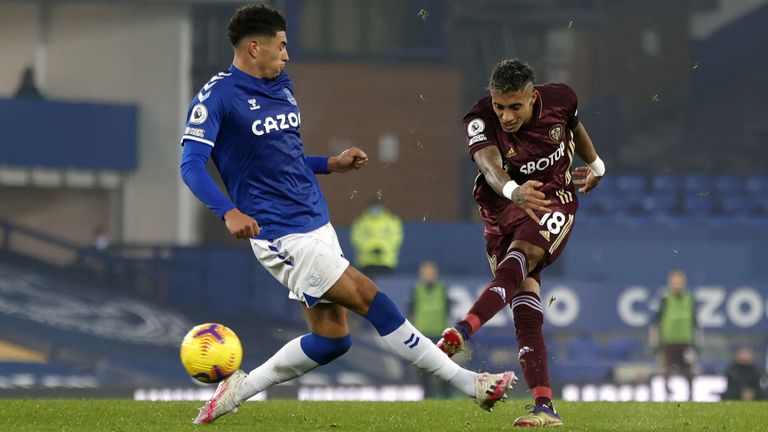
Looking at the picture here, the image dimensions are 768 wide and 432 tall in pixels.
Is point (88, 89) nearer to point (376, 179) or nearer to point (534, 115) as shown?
point (376, 179)

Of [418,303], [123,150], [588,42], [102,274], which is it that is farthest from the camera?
[588,42]

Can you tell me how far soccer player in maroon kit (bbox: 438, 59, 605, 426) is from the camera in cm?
696

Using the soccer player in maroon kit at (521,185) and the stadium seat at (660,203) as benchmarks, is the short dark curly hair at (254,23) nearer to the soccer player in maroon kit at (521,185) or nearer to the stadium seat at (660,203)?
the soccer player in maroon kit at (521,185)

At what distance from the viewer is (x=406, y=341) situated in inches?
270

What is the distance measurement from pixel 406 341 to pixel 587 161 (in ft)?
5.43

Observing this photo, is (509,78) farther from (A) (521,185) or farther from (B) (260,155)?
(B) (260,155)

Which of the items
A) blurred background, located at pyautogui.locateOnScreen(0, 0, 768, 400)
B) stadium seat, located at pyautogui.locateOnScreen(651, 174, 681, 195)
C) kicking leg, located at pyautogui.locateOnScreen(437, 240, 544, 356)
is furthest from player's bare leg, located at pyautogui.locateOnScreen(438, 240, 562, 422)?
stadium seat, located at pyautogui.locateOnScreen(651, 174, 681, 195)

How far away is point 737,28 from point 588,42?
120 inches

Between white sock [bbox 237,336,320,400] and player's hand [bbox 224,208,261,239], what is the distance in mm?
929

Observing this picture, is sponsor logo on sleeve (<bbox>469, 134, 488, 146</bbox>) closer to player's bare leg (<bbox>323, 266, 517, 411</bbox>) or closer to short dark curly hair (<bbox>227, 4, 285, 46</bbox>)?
player's bare leg (<bbox>323, 266, 517, 411</bbox>)

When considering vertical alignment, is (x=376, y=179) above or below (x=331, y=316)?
above

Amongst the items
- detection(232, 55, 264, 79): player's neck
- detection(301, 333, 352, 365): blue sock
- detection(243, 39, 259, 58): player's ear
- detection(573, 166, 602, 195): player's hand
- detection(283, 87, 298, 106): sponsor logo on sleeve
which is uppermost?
detection(243, 39, 259, 58): player's ear

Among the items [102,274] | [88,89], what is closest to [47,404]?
[102,274]

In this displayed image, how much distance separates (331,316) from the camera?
6992mm
